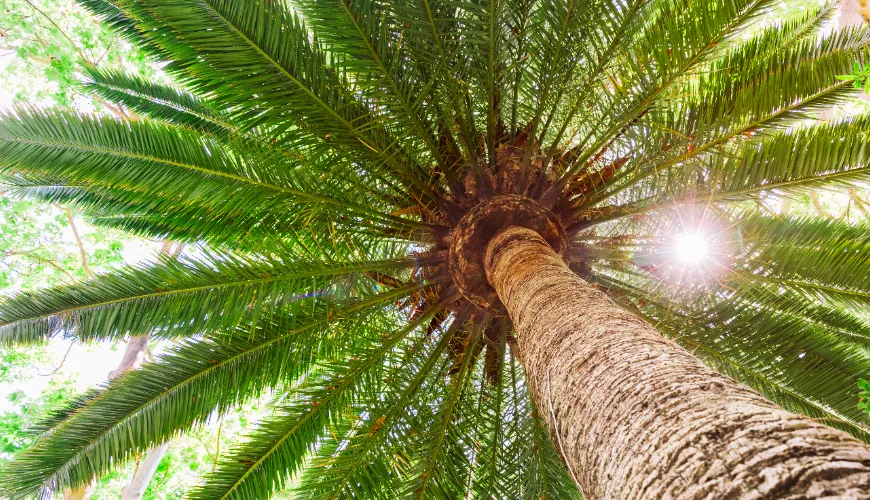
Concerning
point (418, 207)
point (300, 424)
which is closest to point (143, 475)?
point (300, 424)

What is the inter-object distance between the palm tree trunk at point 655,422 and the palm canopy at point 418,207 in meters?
1.74

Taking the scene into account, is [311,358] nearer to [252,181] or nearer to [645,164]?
[252,181]

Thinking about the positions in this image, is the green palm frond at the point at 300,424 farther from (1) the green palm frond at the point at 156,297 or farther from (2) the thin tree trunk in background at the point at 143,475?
(2) the thin tree trunk in background at the point at 143,475

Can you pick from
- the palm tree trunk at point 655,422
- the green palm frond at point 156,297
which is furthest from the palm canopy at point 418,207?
the palm tree trunk at point 655,422

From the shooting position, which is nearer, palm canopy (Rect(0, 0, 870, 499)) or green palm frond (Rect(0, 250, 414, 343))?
palm canopy (Rect(0, 0, 870, 499))

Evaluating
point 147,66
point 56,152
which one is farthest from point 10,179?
point 147,66

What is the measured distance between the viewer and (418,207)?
14.1 ft

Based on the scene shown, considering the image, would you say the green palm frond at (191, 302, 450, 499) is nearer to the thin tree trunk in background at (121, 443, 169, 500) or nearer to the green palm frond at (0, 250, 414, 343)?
the green palm frond at (0, 250, 414, 343)

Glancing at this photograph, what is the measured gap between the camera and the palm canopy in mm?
3402

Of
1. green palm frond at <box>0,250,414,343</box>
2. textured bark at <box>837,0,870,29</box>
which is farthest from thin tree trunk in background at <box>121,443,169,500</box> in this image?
textured bark at <box>837,0,870,29</box>

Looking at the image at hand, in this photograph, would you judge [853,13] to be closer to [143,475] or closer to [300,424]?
[300,424]

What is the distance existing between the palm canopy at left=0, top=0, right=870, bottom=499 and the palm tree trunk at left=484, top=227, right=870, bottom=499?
1.74 metres

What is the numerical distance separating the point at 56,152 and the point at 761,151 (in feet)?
15.3

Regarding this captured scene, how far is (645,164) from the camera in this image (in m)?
3.86
